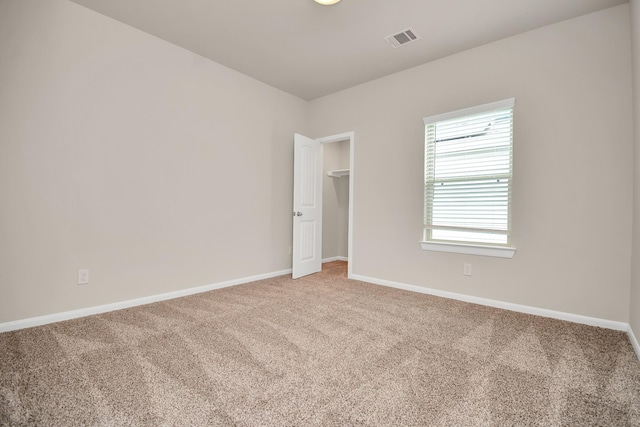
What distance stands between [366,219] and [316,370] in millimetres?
2460

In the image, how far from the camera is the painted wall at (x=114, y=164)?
89.5 inches

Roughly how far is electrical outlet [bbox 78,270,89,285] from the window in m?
3.39

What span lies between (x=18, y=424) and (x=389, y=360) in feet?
6.04

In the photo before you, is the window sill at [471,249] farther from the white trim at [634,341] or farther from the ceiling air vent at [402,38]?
the ceiling air vent at [402,38]

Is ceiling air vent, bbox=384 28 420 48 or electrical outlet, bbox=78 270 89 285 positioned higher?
ceiling air vent, bbox=384 28 420 48

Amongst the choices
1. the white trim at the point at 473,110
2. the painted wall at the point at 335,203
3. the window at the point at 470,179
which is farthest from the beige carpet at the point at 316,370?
the painted wall at the point at 335,203

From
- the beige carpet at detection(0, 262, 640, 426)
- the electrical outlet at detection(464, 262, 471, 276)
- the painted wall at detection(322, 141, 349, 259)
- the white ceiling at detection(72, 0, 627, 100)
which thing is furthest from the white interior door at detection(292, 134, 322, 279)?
the electrical outlet at detection(464, 262, 471, 276)

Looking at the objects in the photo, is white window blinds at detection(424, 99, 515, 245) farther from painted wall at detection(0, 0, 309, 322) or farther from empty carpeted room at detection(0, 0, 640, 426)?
painted wall at detection(0, 0, 309, 322)

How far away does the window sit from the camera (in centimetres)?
288

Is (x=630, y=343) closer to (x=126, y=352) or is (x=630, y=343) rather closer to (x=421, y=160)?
(x=421, y=160)

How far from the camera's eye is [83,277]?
2.56 meters

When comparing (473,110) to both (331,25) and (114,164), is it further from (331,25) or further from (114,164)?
(114,164)

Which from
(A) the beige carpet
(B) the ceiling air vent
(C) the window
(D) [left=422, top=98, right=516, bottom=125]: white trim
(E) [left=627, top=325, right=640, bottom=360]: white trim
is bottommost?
(A) the beige carpet

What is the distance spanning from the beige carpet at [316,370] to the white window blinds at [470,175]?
0.88 meters
